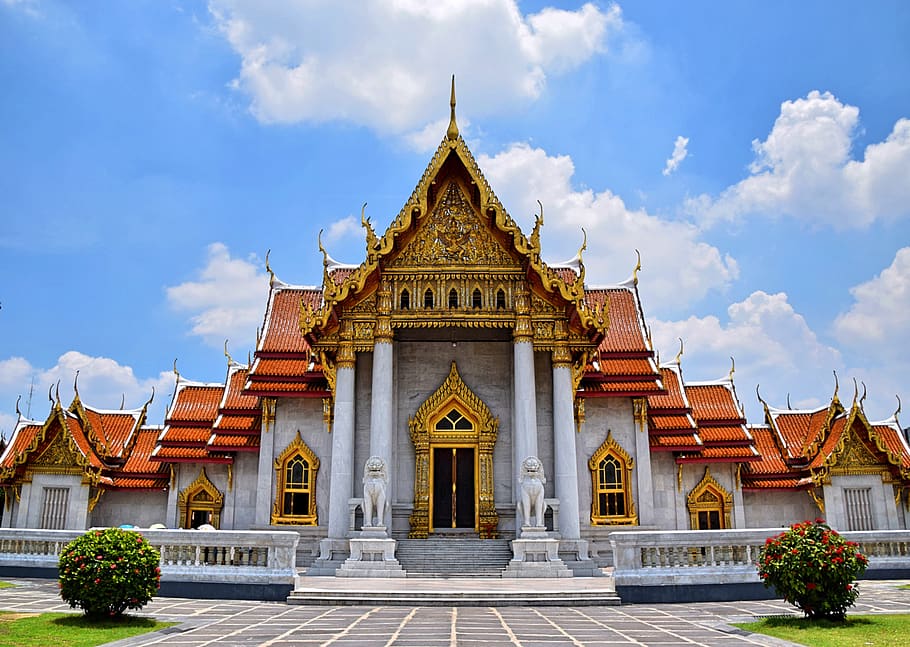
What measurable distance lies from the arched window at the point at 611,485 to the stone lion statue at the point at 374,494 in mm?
6393

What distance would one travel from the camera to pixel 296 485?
70.1 ft

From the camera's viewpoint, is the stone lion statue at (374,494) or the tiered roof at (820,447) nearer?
the stone lion statue at (374,494)

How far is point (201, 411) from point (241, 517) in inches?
157

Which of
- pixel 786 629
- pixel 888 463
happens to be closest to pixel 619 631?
pixel 786 629

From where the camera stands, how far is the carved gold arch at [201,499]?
22.7 m

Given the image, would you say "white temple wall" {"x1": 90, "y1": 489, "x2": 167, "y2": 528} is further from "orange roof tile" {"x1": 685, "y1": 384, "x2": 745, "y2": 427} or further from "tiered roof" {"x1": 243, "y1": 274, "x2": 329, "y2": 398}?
"orange roof tile" {"x1": 685, "y1": 384, "x2": 745, "y2": 427}

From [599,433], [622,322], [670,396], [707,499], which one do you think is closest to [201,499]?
[599,433]

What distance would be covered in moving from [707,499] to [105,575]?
55.8ft

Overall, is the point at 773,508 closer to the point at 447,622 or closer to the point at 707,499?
the point at 707,499

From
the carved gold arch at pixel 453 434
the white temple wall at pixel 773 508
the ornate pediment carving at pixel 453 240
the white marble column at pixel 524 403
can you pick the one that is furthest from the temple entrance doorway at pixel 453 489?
the white temple wall at pixel 773 508

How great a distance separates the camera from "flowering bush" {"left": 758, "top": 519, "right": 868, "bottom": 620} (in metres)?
10.2

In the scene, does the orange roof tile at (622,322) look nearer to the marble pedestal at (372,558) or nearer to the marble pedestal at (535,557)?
the marble pedestal at (535,557)

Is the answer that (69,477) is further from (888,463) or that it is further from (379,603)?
(888,463)

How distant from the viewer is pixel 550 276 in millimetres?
18938
